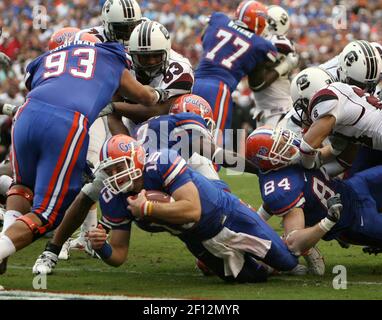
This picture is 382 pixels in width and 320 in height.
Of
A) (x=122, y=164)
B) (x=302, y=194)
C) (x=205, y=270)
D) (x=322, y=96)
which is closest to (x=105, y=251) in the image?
(x=122, y=164)

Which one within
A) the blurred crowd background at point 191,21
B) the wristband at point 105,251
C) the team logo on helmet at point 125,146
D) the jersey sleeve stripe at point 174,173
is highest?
the team logo on helmet at point 125,146

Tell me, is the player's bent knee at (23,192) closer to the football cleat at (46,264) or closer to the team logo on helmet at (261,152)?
the football cleat at (46,264)

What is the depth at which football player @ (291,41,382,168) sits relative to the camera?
6988 millimetres

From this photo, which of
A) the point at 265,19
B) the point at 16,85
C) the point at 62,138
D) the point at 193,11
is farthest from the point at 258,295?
the point at 193,11

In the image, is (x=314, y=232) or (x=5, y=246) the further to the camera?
(x=314, y=232)

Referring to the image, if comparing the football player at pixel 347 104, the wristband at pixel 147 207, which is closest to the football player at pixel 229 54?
the football player at pixel 347 104

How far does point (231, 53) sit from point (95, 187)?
3.98m

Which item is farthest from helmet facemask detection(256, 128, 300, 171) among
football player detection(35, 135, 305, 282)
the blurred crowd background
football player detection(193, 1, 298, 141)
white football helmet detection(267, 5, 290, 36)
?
the blurred crowd background

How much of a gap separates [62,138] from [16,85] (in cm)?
1077

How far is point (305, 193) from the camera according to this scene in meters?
6.99

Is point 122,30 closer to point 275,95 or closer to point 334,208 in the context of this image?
point 334,208

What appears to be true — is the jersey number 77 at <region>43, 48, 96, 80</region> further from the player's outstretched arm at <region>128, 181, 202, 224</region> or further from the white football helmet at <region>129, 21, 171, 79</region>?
the player's outstretched arm at <region>128, 181, 202, 224</region>

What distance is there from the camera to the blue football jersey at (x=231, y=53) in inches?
403

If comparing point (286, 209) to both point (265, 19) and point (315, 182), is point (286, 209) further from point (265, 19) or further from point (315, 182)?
point (265, 19)
